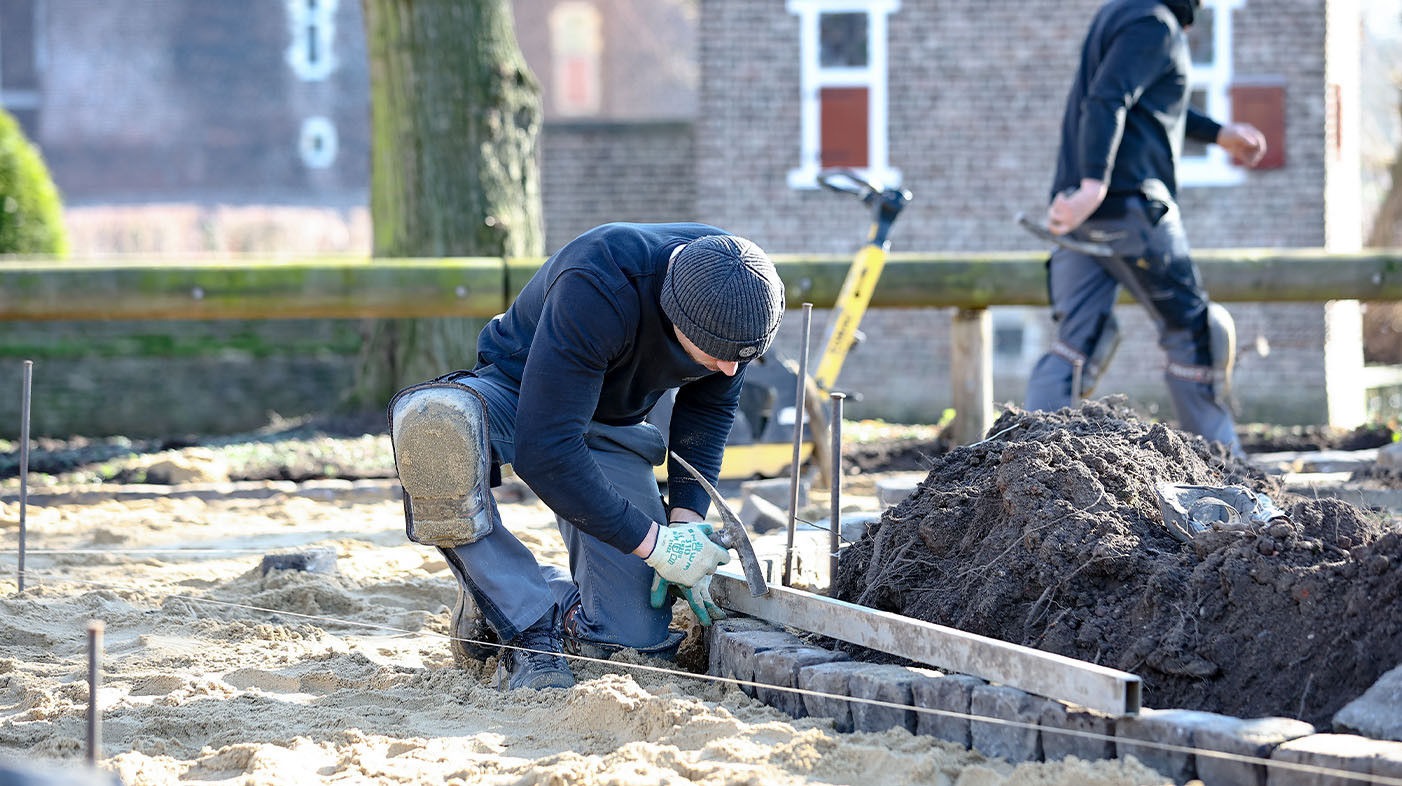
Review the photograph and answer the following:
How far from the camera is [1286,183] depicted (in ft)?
31.8

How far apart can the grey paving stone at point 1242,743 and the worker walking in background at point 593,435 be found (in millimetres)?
1046

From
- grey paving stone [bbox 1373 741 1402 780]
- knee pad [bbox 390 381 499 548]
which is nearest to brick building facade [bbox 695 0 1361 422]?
knee pad [bbox 390 381 499 548]

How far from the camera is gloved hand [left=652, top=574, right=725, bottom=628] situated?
2918 millimetres

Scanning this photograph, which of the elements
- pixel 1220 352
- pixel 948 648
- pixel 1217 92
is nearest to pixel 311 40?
pixel 1217 92

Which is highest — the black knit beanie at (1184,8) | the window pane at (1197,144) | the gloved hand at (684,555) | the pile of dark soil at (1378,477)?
the window pane at (1197,144)

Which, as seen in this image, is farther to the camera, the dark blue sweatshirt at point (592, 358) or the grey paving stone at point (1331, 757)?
the dark blue sweatshirt at point (592, 358)

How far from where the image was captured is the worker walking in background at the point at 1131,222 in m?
4.64

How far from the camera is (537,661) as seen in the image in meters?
2.81

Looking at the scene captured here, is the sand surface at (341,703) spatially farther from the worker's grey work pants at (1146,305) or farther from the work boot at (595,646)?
the worker's grey work pants at (1146,305)

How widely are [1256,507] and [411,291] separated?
3.94m

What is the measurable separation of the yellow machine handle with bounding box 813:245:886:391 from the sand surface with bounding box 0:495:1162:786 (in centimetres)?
157

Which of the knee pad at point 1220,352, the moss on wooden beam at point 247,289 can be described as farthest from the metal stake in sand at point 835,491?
the moss on wooden beam at point 247,289

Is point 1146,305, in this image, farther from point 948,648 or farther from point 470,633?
point 470,633

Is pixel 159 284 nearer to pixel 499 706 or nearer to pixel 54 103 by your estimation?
pixel 499 706
